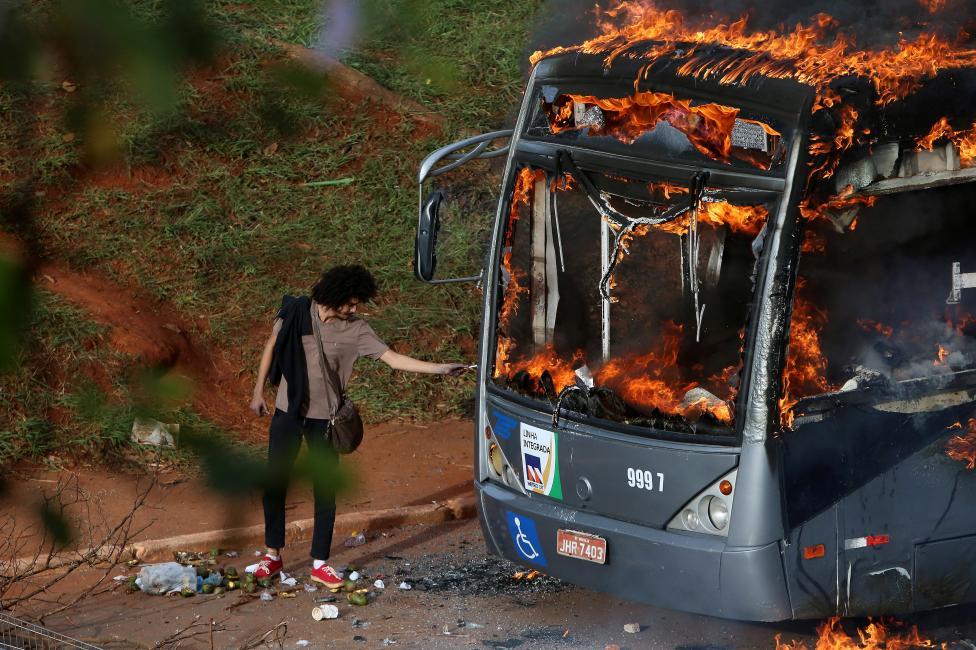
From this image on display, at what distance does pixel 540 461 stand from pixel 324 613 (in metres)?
1.38

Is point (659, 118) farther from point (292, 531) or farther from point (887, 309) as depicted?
point (292, 531)

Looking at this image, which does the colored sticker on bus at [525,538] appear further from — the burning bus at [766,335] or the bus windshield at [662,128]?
the bus windshield at [662,128]

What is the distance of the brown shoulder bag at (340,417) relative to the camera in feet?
21.5

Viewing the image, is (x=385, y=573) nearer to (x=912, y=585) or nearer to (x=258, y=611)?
(x=258, y=611)

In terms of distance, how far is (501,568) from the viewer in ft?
23.6

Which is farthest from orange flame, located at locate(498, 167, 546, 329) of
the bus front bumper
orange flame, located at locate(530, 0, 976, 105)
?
the bus front bumper

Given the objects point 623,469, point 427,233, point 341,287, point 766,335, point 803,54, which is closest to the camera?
point 766,335

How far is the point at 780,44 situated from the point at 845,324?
131cm

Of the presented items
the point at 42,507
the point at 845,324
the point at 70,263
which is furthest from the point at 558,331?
the point at 70,263

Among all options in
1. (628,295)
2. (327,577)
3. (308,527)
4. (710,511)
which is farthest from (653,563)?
(308,527)

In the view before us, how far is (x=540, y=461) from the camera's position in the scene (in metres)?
6.07

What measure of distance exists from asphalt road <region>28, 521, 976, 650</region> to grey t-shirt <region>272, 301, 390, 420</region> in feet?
3.32

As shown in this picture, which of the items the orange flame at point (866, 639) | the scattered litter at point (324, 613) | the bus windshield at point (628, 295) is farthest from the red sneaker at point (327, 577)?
the orange flame at point (866, 639)

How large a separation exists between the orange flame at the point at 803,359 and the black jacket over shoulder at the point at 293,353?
2.64 meters
